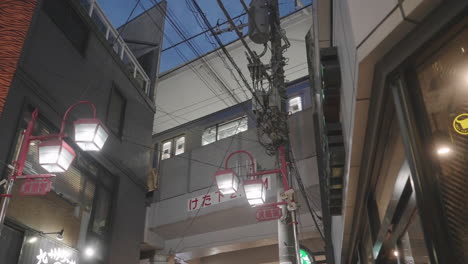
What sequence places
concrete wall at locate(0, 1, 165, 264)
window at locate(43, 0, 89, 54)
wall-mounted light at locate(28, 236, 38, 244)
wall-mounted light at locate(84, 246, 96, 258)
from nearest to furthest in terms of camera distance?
wall-mounted light at locate(28, 236, 38, 244) < concrete wall at locate(0, 1, 165, 264) < window at locate(43, 0, 89, 54) < wall-mounted light at locate(84, 246, 96, 258)

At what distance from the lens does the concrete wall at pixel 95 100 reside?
970 cm

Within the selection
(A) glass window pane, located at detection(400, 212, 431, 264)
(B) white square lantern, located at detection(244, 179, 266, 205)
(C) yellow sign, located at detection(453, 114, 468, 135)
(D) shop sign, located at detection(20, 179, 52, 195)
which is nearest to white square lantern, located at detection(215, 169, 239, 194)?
(B) white square lantern, located at detection(244, 179, 266, 205)

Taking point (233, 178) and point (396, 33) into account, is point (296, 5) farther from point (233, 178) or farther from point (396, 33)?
point (396, 33)

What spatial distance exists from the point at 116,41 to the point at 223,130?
9617mm

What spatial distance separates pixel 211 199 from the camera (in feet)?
60.1

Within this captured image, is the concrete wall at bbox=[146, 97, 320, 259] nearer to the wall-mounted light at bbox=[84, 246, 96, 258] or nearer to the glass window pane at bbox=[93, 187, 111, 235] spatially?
the glass window pane at bbox=[93, 187, 111, 235]

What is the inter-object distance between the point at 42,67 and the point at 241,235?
39.4 ft

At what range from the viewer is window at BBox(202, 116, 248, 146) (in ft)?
74.8

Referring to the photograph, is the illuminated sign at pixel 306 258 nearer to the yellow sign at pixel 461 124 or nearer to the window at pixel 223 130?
the yellow sign at pixel 461 124

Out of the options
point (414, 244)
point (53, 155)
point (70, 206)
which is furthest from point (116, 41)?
point (414, 244)

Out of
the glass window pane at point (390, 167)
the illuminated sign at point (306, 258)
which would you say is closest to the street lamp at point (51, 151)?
the glass window pane at point (390, 167)

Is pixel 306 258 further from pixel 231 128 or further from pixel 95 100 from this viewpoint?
pixel 231 128

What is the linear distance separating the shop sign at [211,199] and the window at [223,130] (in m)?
4.94

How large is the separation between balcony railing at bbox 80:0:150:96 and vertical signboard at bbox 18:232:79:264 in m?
7.36
